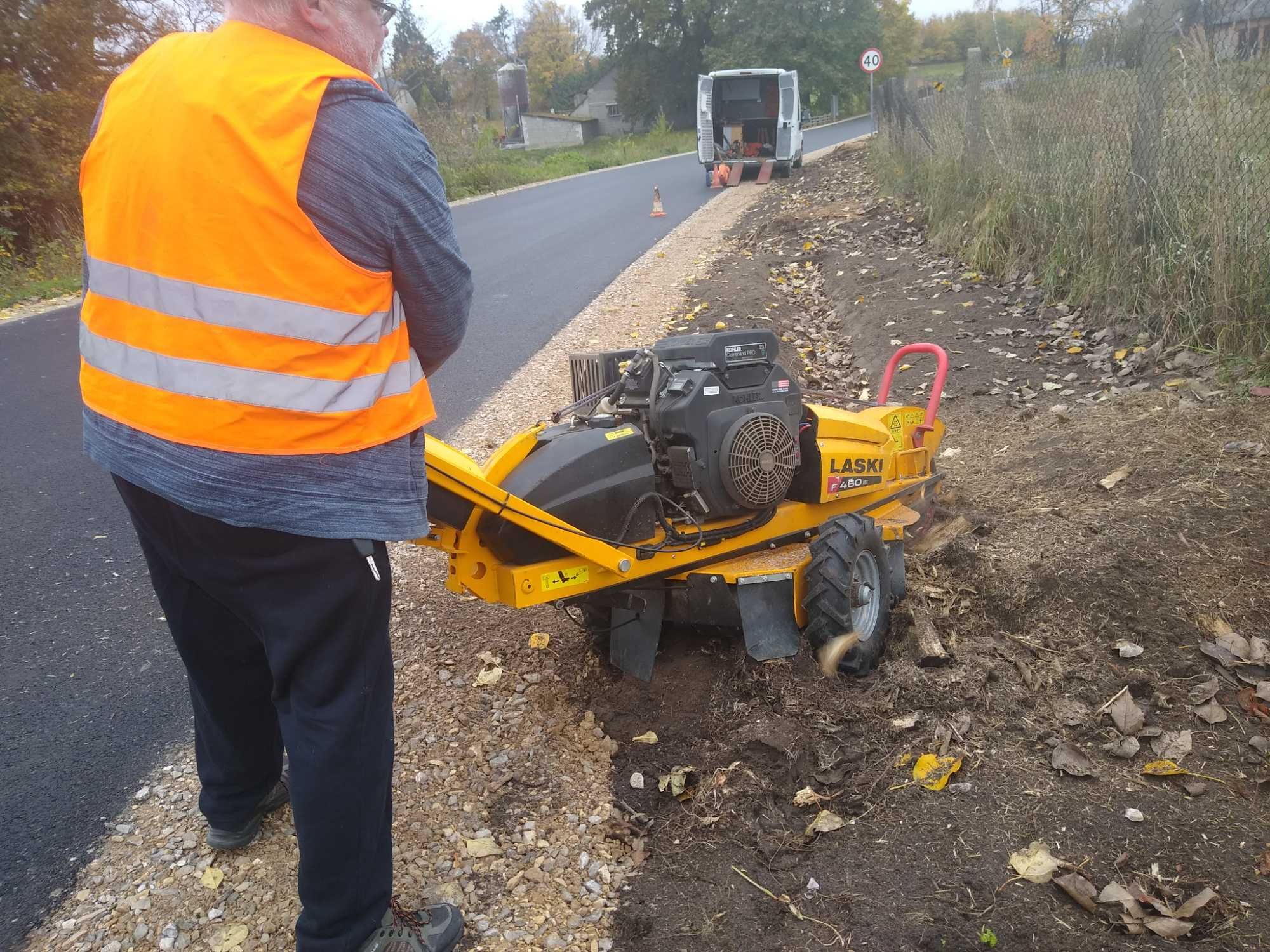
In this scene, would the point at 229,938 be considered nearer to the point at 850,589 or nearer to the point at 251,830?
the point at 251,830

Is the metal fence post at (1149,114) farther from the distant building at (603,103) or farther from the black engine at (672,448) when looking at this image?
the distant building at (603,103)

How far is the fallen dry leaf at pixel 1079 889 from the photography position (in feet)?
7.89

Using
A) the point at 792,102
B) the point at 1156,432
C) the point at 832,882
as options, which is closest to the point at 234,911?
the point at 832,882

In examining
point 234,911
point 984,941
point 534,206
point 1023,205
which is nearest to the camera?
point 984,941

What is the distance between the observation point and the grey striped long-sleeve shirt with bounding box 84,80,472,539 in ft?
6.11

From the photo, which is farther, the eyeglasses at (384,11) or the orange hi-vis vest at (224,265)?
the eyeglasses at (384,11)

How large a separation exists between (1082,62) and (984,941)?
7779mm

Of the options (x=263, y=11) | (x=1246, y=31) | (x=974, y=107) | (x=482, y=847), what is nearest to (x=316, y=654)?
(x=482, y=847)

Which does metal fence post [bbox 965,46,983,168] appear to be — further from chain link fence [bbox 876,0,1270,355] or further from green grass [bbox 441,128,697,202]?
green grass [bbox 441,128,697,202]

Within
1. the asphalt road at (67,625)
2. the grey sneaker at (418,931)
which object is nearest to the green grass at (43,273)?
the asphalt road at (67,625)

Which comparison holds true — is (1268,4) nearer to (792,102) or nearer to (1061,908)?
(1061,908)

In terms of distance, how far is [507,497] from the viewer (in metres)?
2.98

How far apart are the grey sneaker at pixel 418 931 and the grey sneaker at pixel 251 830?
539mm

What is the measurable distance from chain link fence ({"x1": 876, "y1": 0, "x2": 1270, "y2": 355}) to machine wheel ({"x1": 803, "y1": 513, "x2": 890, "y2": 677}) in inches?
127
